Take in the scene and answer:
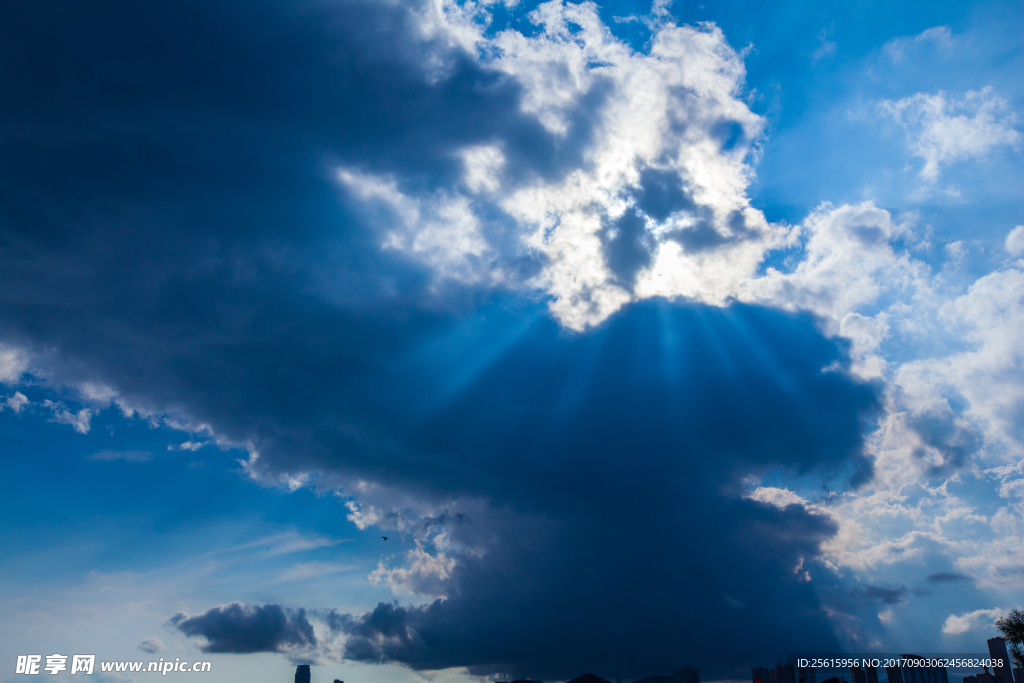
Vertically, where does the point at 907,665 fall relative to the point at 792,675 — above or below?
above

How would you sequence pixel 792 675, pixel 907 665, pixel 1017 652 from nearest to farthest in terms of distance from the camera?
pixel 1017 652, pixel 907 665, pixel 792 675

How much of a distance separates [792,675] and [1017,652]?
271 feet

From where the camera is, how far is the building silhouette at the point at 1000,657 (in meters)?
129

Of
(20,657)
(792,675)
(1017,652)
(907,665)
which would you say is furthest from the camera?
(792,675)

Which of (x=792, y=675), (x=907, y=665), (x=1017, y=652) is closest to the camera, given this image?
(x=1017, y=652)

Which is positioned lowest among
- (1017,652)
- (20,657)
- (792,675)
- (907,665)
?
(792,675)

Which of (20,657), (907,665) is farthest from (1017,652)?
(20,657)

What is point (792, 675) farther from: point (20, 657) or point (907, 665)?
point (20, 657)

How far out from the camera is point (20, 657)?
325 feet

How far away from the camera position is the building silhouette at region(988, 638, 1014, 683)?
5079 inches

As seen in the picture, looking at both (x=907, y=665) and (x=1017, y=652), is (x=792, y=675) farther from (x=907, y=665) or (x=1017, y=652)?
(x=1017, y=652)

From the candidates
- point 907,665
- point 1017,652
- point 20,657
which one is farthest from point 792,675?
point 20,657

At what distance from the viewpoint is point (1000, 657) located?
133750 mm

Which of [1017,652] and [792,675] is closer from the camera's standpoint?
[1017,652]
